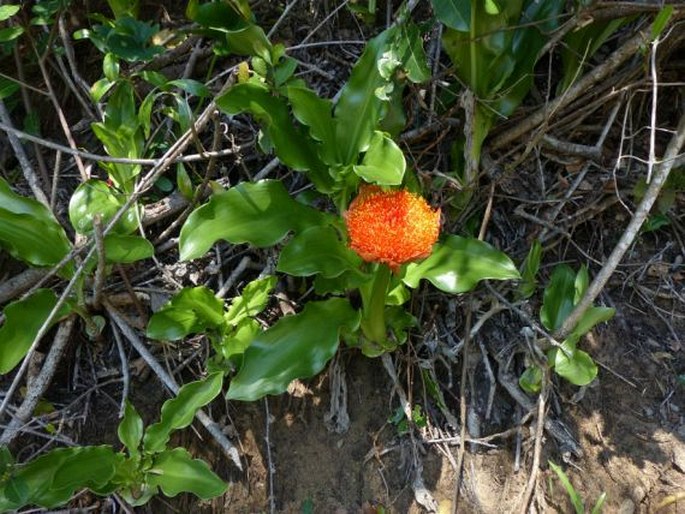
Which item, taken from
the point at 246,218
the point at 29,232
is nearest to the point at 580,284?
the point at 246,218

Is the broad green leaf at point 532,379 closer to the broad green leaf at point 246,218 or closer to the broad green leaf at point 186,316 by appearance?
the broad green leaf at point 246,218

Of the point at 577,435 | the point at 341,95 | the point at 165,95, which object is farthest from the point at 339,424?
the point at 165,95

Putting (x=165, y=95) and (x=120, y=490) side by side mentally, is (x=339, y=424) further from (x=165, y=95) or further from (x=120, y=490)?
(x=165, y=95)

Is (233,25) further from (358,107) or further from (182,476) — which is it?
(182,476)

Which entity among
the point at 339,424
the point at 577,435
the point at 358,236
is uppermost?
the point at 358,236

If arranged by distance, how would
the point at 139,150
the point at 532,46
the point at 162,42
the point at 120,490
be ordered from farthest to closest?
the point at 162,42 < the point at 139,150 < the point at 532,46 < the point at 120,490

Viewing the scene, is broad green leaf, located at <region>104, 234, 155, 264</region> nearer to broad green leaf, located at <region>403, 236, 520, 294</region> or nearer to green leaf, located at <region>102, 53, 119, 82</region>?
green leaf, located at <region>102, 53, 119, 82</region>
